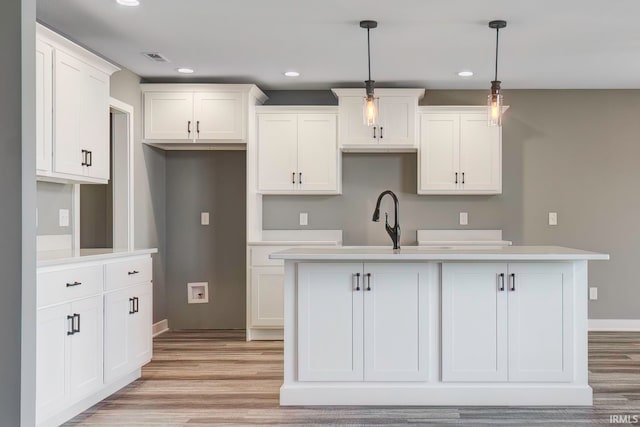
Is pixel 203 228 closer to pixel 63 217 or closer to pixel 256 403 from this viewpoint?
pixel 63 217

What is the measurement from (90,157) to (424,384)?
2579mm

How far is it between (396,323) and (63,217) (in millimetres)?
2381

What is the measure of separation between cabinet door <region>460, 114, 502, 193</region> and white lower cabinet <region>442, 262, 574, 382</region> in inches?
91.3

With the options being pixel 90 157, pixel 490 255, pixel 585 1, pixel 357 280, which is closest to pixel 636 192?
pixel 585 1

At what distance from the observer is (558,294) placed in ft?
11.4

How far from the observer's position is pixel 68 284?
3164 mm

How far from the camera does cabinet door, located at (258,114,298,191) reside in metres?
5.69

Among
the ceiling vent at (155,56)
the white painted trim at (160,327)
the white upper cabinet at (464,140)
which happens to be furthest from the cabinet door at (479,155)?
the white painted trim at (160,327)

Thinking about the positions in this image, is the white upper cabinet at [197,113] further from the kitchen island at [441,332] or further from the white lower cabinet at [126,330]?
the kitchen island at [441,332]

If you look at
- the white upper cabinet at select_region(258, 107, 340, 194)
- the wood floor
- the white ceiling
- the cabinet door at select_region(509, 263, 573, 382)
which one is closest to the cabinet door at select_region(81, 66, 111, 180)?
the white ceiling

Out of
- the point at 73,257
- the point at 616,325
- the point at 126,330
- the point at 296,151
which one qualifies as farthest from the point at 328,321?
the point at 616,325

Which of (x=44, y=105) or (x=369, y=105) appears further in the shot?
(x=369, y=105)

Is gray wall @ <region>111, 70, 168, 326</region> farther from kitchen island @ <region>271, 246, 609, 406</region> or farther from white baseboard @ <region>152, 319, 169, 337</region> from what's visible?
kitchen island @ <region>271, 246, 609, 406</region>

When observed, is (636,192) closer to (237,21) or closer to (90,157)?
(237,21)
